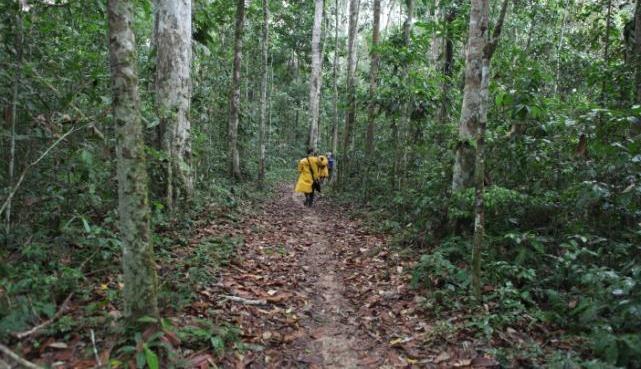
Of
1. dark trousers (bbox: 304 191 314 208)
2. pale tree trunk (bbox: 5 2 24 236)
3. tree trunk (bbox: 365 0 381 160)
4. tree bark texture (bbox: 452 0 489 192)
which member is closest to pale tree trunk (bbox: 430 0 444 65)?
tree trunk (bbox: 365 0 381 160)

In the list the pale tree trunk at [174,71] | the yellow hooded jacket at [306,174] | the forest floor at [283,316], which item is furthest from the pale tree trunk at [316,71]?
the forest floor at [283,316]

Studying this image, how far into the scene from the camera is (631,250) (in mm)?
5273

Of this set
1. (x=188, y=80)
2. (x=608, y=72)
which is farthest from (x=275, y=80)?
(x=608, y=72)

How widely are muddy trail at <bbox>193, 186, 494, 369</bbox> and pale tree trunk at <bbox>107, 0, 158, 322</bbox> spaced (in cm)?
100

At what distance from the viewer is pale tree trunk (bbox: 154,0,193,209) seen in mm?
8055

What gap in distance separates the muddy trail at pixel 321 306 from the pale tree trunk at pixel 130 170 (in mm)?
1002

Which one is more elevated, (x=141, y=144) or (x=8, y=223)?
(x=141, y=144)

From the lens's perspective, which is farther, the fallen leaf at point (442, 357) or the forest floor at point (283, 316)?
the fallen leaf at point (442, 357)

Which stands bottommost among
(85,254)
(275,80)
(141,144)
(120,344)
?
(120,344)

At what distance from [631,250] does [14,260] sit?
272 inches

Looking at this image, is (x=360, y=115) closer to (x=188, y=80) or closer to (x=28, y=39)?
(x=188, y=80)

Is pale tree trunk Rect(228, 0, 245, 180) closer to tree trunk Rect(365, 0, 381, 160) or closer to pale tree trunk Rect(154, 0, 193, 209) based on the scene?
tree trunk Rect(365, 0, 381, 160)

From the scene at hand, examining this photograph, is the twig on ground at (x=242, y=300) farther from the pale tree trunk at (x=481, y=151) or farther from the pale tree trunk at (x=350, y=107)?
the pale tree trunk at (x=350, y=107)

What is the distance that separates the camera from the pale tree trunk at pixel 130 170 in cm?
351
